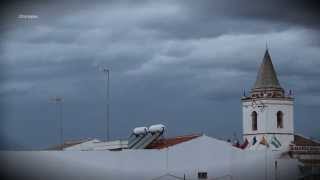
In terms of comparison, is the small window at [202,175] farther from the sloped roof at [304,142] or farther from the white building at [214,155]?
the sloped roof at [304,142]

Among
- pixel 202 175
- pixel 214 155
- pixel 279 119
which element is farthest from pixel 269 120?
pixel 202 175

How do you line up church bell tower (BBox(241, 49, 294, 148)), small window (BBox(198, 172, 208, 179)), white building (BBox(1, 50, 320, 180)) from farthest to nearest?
church bell tower (BBox(241, 49, 294, 148))
small window (BBox(198, 172, 208, 179))
white building (BBox(1, 50, 320, 180))

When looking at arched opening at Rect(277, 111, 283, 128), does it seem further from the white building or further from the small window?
the small window

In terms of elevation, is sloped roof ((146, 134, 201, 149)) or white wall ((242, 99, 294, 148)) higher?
white wall ((242, 99, 294, 148))

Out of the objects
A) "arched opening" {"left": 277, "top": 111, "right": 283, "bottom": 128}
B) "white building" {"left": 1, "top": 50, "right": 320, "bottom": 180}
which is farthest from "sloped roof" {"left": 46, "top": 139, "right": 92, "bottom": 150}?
"arched opening" {"left": 277, "top": 111, "right": 283, "bottom": 128}

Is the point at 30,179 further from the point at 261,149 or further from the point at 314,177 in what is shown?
the point at 314,177

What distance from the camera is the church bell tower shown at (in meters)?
10.9

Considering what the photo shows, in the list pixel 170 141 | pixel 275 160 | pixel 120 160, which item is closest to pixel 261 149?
pixel 275 160

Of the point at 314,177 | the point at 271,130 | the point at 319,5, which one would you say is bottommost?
the point at 314,177

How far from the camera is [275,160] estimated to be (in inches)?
413

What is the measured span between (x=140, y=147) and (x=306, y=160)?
9.12ft

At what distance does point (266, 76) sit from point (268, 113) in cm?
67

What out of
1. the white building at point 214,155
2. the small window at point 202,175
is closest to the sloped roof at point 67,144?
the white building at point 214,155

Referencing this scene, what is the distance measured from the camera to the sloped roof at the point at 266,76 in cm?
1063
